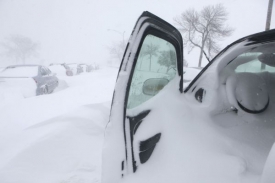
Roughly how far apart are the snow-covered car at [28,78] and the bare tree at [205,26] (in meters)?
21.6

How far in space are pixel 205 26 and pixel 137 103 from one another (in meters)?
27.0

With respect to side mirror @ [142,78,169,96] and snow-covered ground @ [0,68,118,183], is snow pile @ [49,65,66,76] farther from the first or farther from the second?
A: side mirror @ [142,78,169,96]

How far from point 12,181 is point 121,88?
175cm

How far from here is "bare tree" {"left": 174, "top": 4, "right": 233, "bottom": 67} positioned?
24.3 m

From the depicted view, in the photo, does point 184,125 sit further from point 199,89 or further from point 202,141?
point 199,89

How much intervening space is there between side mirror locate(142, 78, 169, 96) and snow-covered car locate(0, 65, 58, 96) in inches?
223

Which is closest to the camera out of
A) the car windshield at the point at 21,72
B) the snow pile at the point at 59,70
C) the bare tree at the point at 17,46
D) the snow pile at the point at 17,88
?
the snow pile at the point at 17,88

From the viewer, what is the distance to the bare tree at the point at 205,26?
24328 millimetres

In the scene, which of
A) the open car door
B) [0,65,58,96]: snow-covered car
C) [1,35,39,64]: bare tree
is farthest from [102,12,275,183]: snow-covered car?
[1,35,39,64]: bare tree

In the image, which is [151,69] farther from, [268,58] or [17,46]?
[17,46]

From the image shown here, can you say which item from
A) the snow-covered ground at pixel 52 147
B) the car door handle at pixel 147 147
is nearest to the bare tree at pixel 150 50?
the car door handle at pixel 147 147

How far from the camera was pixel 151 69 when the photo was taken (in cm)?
165

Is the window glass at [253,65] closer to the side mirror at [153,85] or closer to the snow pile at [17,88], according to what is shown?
the side mirror at [153,85]

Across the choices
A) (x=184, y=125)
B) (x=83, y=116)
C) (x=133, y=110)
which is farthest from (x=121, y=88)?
(x=83, y=116)
